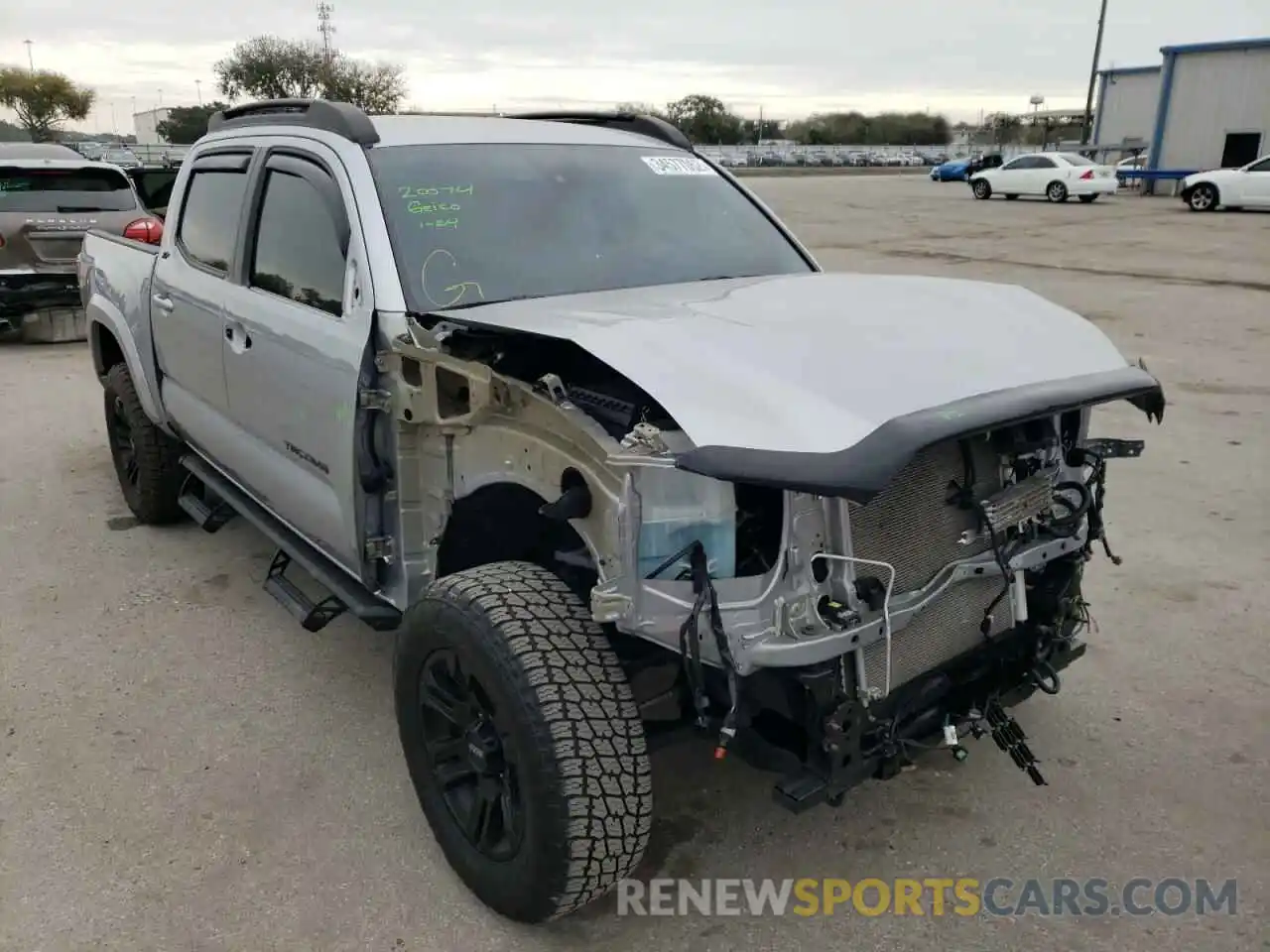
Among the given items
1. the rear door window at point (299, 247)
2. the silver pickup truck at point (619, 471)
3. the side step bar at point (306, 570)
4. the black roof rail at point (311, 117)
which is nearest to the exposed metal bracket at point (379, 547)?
the silver pickup truck at point (619, 471)

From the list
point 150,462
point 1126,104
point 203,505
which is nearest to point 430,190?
point 203,505

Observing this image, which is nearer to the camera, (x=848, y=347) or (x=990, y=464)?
(x=848, y=347)

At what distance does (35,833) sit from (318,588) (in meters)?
1.82

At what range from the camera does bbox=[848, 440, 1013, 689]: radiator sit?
94.3 inches

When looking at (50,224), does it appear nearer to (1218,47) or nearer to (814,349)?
(814,349)

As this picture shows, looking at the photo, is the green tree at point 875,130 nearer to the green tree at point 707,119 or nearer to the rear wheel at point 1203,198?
the green tree at point 707,119

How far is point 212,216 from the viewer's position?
4.35 m

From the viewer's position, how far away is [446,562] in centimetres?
313

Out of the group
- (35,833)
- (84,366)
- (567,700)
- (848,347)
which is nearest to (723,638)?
(567,700)

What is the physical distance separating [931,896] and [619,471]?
145 cm

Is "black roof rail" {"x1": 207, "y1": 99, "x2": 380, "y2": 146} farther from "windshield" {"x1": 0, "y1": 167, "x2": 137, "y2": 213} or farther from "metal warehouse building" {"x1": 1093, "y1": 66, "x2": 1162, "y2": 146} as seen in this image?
"metal warehouse building" {"x1": 1093, "y1": 66, "x2": 1162, "y2": 146}

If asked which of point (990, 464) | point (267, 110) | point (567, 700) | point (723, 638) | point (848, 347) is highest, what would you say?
point (267, 110)

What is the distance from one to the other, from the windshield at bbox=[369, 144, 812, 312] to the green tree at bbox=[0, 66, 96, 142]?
82.7 meters

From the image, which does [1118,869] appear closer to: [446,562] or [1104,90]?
[446,562]
